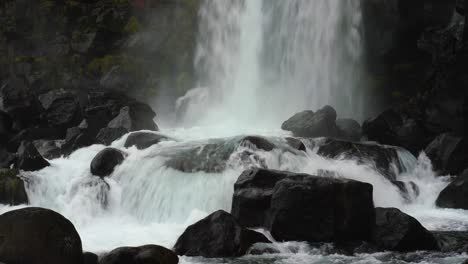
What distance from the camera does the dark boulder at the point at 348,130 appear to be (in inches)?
1029

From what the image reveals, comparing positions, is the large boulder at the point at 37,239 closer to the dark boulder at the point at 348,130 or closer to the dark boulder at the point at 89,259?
the dark boulder at the point at 89,259

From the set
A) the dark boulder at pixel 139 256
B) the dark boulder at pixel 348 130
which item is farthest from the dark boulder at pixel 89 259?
the dark boulder at pixel 348 130

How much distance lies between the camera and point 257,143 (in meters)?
19.8

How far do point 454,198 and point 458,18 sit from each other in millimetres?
11237

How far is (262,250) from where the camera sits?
43.1 feet

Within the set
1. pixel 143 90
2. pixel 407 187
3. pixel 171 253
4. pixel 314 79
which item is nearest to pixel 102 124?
pixel 143 90

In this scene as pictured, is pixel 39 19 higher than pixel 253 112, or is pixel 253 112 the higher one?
pixel 39 19

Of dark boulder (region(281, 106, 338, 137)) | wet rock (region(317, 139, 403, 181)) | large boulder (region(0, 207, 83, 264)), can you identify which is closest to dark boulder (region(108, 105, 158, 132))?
dark boulder (region(281, 106, 338, 137))

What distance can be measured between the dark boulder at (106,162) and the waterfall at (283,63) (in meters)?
13.0

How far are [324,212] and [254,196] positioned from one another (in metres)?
2.15

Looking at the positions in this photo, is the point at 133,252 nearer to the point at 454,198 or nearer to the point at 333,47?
the point at 454,198

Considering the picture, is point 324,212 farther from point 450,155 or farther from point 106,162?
point 450,155

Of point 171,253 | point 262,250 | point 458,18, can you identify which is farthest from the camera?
point 458,18

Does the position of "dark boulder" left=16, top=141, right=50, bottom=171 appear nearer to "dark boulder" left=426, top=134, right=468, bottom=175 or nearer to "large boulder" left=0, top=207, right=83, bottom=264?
"large boulder" left=0, top=207, right=83, bottom=264
